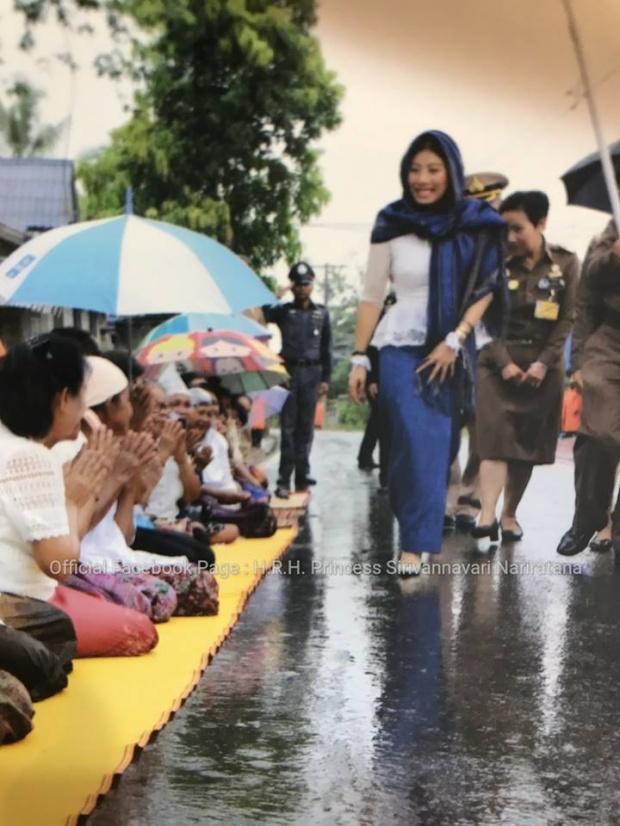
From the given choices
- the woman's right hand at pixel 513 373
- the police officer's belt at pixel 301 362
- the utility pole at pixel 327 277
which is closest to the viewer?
the woman's right hand at pixel 513 373

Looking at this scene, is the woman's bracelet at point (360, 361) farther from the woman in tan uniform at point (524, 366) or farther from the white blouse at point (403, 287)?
the woman in tan uniform at point (524, 366)

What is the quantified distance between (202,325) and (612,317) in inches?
134

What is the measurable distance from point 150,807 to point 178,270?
11.0ft

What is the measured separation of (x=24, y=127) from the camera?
23.0ft

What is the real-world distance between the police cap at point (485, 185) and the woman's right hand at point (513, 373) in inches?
34.8

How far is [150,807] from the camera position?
3.39 metres

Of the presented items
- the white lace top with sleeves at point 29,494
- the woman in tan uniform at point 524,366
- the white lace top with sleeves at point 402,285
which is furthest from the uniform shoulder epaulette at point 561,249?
the white lace top with sleeves at point 29,494

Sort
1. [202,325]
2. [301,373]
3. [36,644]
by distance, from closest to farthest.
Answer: [36,644]
[202,325]
[301,373]

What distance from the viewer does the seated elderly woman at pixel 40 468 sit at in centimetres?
427

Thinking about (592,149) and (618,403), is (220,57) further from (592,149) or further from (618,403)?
(618,403)

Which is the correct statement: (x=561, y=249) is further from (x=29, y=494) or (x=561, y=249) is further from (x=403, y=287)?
(x=29, y=494)

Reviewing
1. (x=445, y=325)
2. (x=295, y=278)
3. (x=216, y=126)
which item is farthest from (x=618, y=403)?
(x=216, y=126)

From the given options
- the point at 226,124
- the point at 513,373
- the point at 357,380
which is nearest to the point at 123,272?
the point at 226,124

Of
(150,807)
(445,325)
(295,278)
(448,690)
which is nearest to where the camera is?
(150,807)
